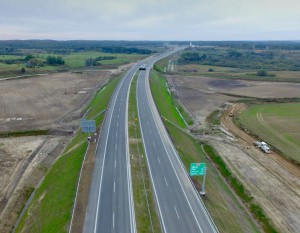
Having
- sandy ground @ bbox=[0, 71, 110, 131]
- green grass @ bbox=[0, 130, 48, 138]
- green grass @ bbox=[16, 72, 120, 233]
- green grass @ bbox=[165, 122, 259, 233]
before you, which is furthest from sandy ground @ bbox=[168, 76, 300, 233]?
green grass @ bbox=[0, 130, 48, 138]

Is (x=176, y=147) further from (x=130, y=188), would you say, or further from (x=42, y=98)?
(x=42, y=98)

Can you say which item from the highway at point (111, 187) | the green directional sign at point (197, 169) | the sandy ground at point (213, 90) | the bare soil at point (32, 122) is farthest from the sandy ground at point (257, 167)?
the bare soil at point (32, 122)

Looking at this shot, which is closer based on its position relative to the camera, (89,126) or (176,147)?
(176,147)

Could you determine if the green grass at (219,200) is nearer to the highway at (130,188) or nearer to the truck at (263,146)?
the highway at (130,188)

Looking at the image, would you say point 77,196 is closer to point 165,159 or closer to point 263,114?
point 165,159

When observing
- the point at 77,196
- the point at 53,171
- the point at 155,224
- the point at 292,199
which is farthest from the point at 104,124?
the point at 292,199

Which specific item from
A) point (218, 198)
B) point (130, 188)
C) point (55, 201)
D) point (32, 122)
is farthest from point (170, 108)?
point (55, 201)
